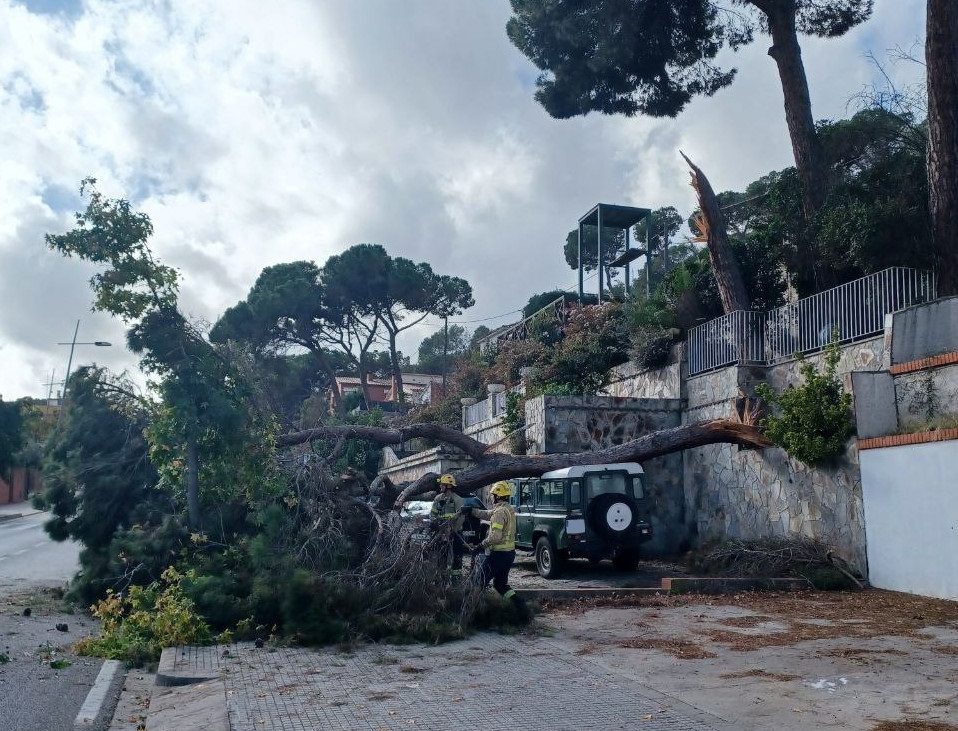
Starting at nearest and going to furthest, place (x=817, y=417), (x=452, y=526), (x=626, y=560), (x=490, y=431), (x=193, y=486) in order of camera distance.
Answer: (x=452, y=526) → (x=193, y=486) → (x=817, y=417) → (x=626, y=560) → (x=490, y=431)

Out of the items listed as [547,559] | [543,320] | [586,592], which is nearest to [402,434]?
[547,559]

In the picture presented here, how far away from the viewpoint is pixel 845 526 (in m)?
14.6

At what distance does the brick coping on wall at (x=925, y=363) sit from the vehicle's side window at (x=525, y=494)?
6.50 m

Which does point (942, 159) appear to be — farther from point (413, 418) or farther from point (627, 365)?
point (413, 418)

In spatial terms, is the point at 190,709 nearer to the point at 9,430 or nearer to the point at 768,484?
the point at 768,484

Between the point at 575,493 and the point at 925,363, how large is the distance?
5794mm

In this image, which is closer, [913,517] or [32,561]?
[913,517]

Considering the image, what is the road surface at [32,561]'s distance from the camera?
646 inches

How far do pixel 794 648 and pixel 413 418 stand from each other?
2728 cm

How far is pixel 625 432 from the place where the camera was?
65.4 ft

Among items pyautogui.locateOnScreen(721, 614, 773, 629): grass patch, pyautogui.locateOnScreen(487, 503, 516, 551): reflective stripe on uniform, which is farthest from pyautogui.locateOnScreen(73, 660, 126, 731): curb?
pyautogui.locateOnScreen(721, 614, 773, 629): grass patch

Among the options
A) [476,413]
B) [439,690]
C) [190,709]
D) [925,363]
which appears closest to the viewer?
[190,709]

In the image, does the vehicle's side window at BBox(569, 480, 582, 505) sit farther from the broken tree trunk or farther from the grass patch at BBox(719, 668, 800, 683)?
the grass patch at BBox(719, 668, 800, 683)

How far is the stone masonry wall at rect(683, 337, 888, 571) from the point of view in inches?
578
